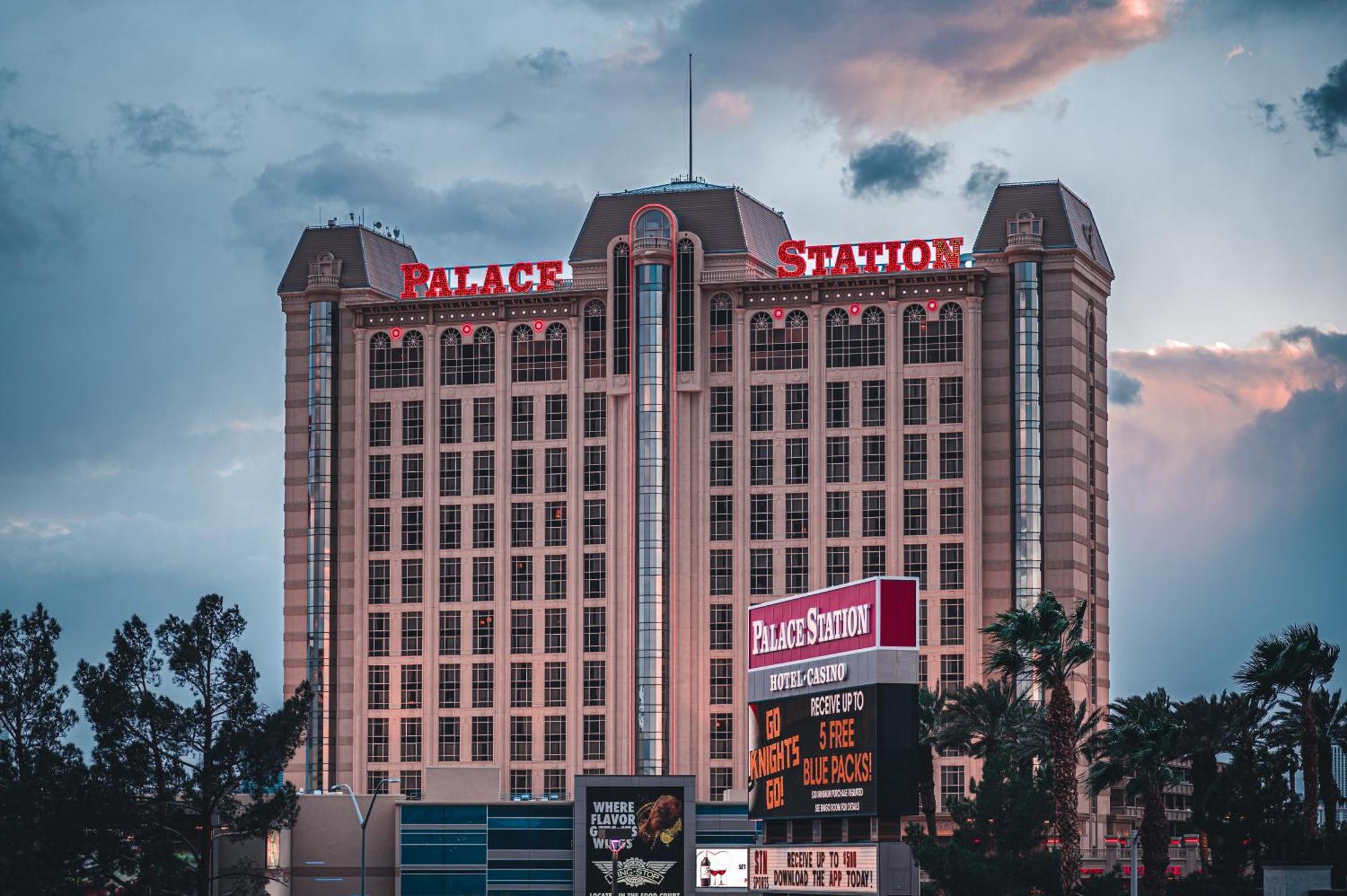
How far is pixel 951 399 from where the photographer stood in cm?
17938

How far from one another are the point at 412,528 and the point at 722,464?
2590 centimetres

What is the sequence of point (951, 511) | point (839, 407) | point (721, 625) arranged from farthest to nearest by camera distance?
point (721, 625) → point (839, 407) → point (951, 511)

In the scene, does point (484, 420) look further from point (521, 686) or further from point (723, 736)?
point (723, 736)

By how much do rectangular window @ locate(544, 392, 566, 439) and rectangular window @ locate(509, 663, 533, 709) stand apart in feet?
59.5

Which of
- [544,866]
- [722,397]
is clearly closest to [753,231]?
[722,397]

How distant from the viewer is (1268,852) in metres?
136

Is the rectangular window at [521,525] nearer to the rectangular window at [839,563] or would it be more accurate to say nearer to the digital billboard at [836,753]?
the rectangular window at [839,563]

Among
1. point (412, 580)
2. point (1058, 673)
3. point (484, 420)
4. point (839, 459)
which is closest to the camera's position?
point (1058, 673)

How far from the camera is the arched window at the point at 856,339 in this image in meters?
182

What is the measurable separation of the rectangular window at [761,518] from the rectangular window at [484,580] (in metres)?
21.1

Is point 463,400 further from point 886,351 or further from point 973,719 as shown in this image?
point 973,719

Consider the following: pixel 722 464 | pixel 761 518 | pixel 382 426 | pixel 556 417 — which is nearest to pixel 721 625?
pixel 761 518

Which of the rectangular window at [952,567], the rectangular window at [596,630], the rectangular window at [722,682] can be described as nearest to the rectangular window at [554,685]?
the rectangular window at [596,630]

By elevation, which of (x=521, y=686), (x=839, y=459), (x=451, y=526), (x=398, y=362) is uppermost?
(x=398, y=362)
